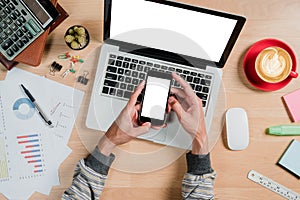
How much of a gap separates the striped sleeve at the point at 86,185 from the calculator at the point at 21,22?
0.32 meters

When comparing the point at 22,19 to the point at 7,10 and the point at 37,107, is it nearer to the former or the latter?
the point at 7,10

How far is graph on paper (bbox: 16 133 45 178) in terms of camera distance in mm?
994

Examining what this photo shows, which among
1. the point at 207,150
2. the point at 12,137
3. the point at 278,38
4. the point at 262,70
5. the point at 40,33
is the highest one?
the point at 278,38

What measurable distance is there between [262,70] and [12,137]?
64 centimetres

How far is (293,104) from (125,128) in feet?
1.42

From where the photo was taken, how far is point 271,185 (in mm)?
1011

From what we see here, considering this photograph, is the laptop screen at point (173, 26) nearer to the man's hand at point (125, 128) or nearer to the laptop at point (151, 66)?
the laptop at point (151, 66)

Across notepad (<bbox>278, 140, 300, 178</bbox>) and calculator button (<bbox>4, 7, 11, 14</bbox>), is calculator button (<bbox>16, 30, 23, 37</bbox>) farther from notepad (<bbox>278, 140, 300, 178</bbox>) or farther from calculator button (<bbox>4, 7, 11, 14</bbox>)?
notepad (<bbox>278, 140, 300, 178</bbox>)

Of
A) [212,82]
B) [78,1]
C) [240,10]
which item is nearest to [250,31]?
[240,10]

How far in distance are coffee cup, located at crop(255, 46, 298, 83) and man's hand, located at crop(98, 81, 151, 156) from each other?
291 millimetres

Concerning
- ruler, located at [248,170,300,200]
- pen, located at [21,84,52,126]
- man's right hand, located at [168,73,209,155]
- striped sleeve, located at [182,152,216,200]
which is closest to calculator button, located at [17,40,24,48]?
pen, located at [21,84,52,126]

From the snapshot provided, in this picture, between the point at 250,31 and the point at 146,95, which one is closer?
the point at 146,95

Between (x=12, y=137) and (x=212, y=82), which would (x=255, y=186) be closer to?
(x=212, y=82)

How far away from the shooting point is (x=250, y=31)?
1.02 m
